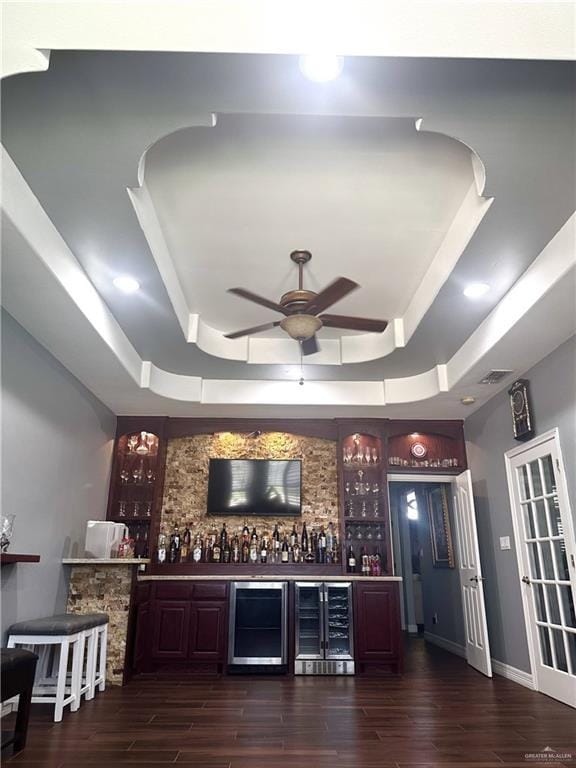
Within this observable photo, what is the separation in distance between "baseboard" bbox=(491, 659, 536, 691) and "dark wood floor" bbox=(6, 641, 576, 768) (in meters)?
0.12

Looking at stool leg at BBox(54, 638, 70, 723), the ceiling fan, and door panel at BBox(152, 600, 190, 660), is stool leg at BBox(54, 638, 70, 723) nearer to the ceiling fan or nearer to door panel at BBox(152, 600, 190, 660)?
door panel at BBox(152, 600, 190, 660)

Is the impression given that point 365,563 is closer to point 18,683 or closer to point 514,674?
point 514,674

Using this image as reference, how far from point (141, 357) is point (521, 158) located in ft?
12.9

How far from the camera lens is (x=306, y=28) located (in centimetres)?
181

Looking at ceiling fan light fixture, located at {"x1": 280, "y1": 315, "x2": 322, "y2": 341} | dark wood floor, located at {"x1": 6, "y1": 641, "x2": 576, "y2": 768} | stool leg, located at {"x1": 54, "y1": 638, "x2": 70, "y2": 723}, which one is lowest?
dark wood floor, located at {"x1": 6, "y1": 641, "x2": 576, "y2": 768}

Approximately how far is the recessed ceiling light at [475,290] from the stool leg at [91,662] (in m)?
4.02

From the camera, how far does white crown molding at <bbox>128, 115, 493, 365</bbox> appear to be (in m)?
3.11

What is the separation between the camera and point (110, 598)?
484 centimetres

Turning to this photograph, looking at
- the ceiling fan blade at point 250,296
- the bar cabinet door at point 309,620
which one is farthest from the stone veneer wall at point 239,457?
the ceiling fan blade at point 250,296

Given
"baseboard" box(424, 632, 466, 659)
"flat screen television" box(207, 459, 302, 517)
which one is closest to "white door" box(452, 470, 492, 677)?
"baseboard" box(424, 632, 466, 659)

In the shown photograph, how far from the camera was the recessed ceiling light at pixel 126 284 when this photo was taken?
3.80 m

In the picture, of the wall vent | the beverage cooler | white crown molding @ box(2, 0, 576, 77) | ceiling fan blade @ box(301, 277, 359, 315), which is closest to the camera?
white crown molding @ box(2, 0, 576, 77)

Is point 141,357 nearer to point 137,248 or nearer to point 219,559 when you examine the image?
point 137,248

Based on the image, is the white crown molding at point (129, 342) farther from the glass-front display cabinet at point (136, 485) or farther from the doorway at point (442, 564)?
the doorway at point (442, 564)
